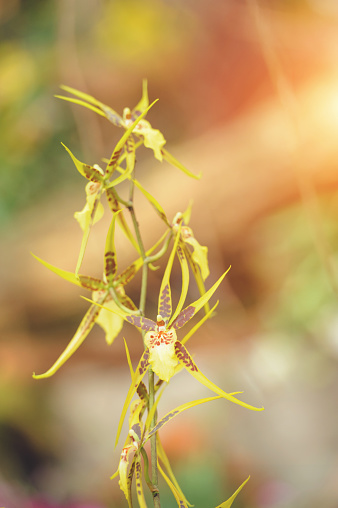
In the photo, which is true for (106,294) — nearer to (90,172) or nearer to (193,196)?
(90,172)

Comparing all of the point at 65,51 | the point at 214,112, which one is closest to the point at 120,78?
the point at 65,51

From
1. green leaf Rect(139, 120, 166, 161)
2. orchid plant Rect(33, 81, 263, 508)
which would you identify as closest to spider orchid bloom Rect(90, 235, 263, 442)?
orchid plant Rect(33, 81, 263, 508)

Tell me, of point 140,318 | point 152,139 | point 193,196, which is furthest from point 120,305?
point 193,196

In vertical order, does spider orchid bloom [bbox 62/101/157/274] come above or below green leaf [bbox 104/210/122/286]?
above

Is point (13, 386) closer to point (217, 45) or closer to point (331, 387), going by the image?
point (331, 387)

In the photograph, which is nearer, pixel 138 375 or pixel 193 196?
pixel 138 375

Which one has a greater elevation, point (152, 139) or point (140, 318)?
point (152, 139)

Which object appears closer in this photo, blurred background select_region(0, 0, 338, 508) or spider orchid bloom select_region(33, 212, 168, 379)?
spider orchid bloom select_region(33, 212, 168, 379)

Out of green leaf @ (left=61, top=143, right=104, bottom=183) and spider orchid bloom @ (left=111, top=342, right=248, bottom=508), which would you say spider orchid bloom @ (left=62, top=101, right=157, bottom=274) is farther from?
spider orchid bloom @ (left=111, top=342, right=248, bottom=508)
